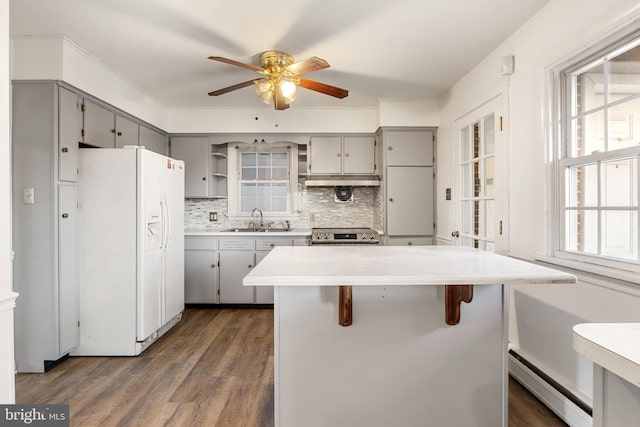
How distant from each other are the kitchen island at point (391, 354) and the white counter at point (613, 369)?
2.52 feet

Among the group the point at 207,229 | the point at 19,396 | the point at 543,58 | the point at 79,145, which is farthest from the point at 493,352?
the point at 207,229

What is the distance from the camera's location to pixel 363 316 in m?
1.63

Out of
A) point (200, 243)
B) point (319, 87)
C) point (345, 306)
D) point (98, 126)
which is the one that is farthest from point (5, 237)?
point (200, 243)

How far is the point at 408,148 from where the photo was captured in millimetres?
4062

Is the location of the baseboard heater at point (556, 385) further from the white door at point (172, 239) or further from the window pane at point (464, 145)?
the white door at point (172, 239)

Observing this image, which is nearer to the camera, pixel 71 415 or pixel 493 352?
pixel 493 352

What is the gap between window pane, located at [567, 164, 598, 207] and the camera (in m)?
1.86

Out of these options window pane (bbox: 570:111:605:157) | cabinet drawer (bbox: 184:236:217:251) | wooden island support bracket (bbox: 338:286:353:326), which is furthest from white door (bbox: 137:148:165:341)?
window pane (bbox: 570:111:605:157)

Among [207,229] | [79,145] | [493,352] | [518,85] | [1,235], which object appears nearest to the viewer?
[1,235]

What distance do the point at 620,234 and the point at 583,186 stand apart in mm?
366

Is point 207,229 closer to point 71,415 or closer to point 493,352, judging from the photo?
point 71,415

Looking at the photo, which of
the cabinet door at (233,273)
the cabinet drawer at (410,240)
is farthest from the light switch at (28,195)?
the cabinet drawer at (410,240)

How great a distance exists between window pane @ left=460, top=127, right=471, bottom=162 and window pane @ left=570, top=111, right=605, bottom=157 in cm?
130

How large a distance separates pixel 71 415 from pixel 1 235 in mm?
1210
